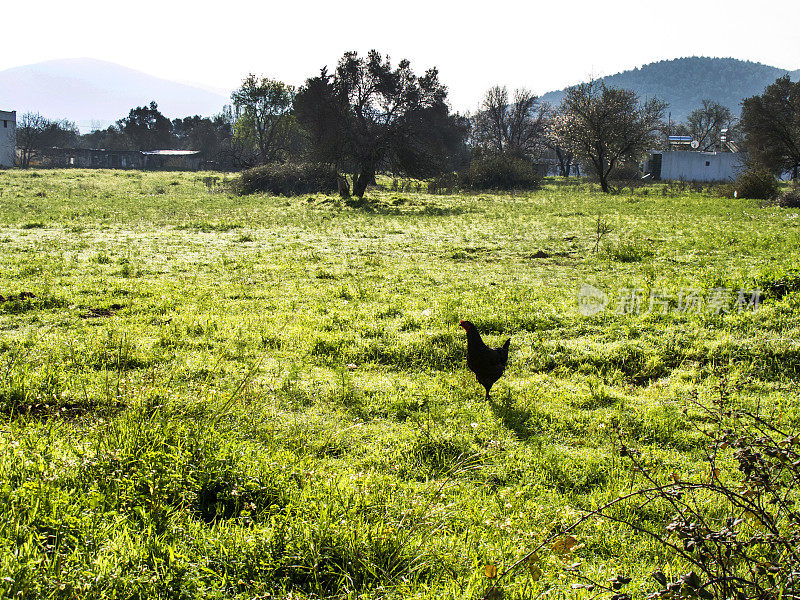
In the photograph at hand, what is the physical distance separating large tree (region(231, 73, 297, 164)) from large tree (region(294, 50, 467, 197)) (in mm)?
37445

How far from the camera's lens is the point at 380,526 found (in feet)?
10.9

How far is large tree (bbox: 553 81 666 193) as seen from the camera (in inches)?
1703

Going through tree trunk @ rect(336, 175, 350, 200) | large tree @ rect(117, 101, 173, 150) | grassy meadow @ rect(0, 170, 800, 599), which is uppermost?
large tree @ rect(117, 101, 173, 150)

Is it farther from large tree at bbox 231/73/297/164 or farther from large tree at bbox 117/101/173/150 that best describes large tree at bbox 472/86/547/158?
large tree at bbox 117/101/173/150

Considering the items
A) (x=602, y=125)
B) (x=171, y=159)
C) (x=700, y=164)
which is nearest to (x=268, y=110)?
(x=171, y=159)

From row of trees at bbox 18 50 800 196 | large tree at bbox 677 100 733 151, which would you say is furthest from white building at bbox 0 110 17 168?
large tree at bbox 677 100 733 151

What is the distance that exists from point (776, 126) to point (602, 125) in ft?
44.1

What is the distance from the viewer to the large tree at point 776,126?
1666 inches

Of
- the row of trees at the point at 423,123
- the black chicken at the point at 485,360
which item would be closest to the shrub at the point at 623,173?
the row of trees at the point at 423,123

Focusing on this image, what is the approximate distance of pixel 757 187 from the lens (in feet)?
113

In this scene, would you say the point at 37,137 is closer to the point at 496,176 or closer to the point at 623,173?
the point at 496,176

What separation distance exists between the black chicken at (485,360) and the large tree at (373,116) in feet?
106

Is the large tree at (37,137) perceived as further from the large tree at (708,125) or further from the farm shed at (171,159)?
the large tree at (708,125)

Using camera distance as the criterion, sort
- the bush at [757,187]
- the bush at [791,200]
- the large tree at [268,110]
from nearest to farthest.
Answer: the bush at [791,200], the bush at [757,187], the large tree at [268,110]
